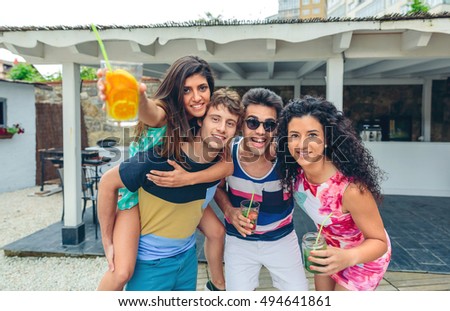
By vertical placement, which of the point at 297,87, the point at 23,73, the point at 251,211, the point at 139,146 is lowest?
the point at 251,211

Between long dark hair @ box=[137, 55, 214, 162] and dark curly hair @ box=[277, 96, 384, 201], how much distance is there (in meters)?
0.49

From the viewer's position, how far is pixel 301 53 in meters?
4.01

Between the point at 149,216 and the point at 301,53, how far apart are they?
296 cm

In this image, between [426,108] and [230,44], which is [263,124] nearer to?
[230,44]

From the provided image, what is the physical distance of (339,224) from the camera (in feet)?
5.88

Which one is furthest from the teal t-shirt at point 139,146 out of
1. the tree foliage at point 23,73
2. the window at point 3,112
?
the tree foliage at point 23,73

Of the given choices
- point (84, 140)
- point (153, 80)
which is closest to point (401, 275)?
point (153, 80)

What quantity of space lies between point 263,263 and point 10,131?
916cm

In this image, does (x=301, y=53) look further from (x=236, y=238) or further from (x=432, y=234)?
(x=432, y=234)

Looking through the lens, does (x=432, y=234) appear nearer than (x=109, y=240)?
No

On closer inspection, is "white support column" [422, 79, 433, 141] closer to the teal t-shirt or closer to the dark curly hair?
the dark curly hair

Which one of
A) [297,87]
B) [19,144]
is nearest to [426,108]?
[297,87]

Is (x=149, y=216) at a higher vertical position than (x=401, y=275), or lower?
higher
